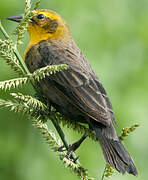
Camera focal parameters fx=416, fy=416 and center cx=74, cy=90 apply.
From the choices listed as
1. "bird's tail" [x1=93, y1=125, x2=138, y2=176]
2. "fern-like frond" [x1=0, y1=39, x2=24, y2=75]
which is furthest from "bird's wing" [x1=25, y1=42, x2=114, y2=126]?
"fern-like frond" [x1=0, y1=39, x2=24, y2=75]

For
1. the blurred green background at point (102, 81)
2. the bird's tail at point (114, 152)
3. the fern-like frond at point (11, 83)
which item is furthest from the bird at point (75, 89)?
the fern-like frond at point (11, 83)

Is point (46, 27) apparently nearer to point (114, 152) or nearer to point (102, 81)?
point (102, 81)

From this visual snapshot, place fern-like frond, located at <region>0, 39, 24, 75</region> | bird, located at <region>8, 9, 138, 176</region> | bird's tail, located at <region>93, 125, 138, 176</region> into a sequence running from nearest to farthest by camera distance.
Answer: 1. fern-like frond, located at <region>0, 39, 24, 75</region>
2. bird's tail, located at <region>93, 125, 138, 176</region>
3. bird, located at <region>8, 9, 138, 176</region>

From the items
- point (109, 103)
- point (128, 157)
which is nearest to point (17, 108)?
point (128, 157)

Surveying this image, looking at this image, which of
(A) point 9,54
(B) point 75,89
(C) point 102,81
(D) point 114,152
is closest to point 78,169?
(A) point 9,54

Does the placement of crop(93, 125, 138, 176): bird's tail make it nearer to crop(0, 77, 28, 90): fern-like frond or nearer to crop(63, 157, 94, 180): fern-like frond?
crop(63, 157, 94, 180): fern-like frond

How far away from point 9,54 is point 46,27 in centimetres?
218

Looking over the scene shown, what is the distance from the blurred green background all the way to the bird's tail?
54cm

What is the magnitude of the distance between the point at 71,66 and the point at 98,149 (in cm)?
79

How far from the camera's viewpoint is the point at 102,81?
151 inches

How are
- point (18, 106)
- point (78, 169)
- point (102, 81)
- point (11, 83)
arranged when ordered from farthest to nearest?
1. point (102, 81)
2. point (78, 169)
3. point (18, 106)
4. point (11, 83)

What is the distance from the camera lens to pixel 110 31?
159 inches

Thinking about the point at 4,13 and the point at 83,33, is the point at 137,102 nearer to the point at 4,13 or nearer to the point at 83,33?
the point at 83,33

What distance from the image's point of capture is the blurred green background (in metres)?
3.63
